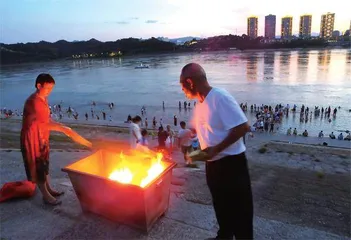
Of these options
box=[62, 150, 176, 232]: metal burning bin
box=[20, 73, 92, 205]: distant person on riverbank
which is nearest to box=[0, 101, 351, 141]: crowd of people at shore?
box=[20, 73, 92, 205]: distant person on riverbank

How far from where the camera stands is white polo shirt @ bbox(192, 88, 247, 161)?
2422mm

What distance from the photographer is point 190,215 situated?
410 cm

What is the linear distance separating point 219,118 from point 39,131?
283 cm

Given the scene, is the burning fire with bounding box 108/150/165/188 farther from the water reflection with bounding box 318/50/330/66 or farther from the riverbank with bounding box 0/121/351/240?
the water reflection with bounding box 318/50/330/66

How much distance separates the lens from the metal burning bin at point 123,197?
330cm

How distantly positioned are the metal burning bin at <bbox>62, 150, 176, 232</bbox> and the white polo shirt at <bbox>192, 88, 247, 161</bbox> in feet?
3.42

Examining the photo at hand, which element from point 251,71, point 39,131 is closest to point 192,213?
point 39,131

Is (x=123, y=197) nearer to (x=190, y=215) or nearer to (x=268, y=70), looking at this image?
(x=190, y=215)

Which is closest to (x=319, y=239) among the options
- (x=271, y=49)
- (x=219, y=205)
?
(x=219, y=205)

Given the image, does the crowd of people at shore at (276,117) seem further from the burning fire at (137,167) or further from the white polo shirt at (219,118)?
the white polo shirt at (219,118)

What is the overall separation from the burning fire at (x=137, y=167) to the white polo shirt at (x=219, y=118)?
3.98ft

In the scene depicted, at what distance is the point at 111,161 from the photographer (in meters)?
4.29

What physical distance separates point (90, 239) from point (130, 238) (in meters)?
0.51

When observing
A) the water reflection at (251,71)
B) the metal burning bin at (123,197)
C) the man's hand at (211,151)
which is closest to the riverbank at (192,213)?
the metal burning bin at (123,197)
